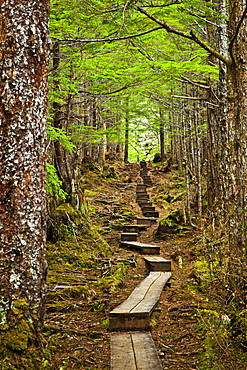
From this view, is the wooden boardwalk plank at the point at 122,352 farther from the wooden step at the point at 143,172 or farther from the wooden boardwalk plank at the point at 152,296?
the wooden step at the point at 143,172

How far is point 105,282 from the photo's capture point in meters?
6.93

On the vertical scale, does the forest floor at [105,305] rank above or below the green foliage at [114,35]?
below

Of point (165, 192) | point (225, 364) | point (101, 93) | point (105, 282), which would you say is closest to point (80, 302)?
point (105, 282)

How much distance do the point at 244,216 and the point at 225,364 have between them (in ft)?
5.66

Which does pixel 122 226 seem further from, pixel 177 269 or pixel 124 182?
pixel 124 182

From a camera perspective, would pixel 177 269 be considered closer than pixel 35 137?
No

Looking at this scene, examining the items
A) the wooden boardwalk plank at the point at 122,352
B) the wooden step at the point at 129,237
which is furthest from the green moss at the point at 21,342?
the wooden step at the point at 129,237

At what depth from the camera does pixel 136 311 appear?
5.04 metres

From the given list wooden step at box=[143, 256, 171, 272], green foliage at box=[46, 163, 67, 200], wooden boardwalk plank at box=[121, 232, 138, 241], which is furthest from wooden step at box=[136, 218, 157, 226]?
wooden step at box=[143, 256, 171, 272]

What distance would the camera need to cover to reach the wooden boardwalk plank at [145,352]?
3760mm

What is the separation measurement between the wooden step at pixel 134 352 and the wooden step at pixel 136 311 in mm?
158

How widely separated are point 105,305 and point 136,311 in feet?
3.08

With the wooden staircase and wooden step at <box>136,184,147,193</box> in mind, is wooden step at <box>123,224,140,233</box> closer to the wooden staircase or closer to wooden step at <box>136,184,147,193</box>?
the wooden staircase

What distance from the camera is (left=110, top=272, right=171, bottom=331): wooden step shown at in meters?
4.94
